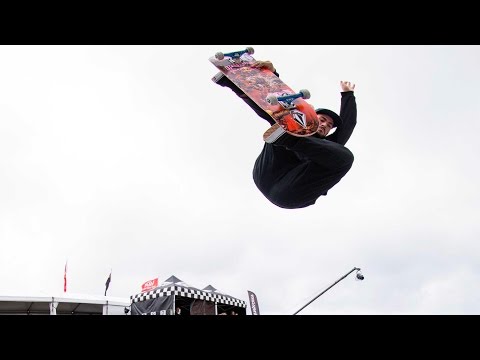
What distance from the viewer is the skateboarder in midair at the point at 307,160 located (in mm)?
3215

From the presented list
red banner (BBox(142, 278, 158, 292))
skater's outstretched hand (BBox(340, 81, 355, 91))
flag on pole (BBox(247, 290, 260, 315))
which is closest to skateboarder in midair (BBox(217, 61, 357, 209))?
skater's outstretched hand (BBox(340, 81, 355, 91))

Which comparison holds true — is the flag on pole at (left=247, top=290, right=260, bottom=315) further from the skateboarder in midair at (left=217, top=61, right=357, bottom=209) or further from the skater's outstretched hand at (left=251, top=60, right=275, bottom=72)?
the skater's outstretched hand at (left=251, top=60, right=275, bottom=72)

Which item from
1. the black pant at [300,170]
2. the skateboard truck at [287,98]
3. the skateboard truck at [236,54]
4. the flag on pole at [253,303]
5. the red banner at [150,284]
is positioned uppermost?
the red banner at [150,284]

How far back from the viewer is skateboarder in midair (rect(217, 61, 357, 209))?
321 centimetres

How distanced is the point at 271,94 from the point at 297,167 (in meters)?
0.63

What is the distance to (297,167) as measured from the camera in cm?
352

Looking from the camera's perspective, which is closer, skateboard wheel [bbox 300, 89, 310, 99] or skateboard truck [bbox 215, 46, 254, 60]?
skateboard wheel [bbox 300, 89, 310, 99]

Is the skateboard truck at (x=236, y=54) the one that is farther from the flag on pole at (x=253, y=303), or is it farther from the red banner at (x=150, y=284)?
the red banner at (x=150, y=284)

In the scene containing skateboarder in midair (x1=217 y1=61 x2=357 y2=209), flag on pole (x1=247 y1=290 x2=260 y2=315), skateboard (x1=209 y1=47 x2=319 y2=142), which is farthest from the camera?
flag on pole (x1=247 y1=290 x2=260 y2=315)

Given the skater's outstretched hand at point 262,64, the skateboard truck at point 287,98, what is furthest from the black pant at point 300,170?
the skater's outstretched hand at point 262,64
